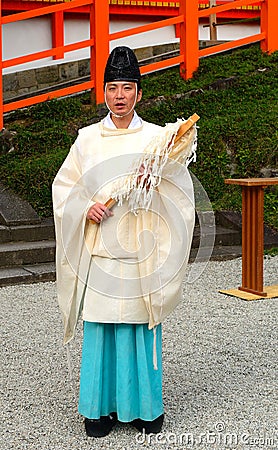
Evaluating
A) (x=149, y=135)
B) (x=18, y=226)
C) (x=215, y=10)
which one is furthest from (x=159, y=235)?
(x=215, y=10)

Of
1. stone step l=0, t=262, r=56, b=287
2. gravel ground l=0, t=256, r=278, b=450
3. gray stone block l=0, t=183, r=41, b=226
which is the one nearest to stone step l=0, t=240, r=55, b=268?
stone step l=0, t=262, r=56, b=287

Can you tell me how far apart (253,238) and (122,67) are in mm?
3444

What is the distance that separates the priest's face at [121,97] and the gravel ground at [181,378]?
3.30 feet

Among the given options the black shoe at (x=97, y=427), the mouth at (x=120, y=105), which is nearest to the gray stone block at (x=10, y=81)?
the mouth at (x=120, y=105)

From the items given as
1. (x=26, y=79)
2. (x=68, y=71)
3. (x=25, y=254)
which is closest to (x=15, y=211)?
(x=25, y=254)

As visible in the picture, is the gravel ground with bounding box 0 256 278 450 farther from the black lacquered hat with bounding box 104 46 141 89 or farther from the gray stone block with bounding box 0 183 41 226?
the gray stone block with bounding box 0 183 41 226

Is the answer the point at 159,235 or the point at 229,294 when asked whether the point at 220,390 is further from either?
the point at 229,294

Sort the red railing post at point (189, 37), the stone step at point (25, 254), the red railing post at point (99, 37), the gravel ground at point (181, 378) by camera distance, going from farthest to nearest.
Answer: the red railing post at point (189, 37) < the red railing post at point (99, 37) < the stone step at point (25, 254) < the gravel ground at point (181, 378)

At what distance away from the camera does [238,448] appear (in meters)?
3.95

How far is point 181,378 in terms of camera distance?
4.90m

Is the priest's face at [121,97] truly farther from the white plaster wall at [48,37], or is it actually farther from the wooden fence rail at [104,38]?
the white plaster wall at [48,37]

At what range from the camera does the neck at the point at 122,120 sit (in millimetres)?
3994

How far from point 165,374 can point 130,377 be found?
3.25ft

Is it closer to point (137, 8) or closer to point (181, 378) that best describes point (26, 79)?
point (137, 8)
